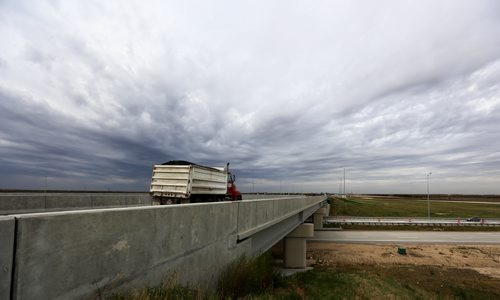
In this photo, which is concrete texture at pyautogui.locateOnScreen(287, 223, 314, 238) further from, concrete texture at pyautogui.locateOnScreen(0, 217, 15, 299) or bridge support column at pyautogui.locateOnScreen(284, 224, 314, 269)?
concrete texture at pyautogui.locateOnScreen(0, 217, 15, 299)

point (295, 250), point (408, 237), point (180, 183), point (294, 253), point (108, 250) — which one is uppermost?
point (180, 183)

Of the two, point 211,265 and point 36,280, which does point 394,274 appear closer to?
point 211,265

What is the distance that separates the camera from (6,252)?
2445 millimetres

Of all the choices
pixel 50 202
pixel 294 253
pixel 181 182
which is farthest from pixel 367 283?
pixel 50 202

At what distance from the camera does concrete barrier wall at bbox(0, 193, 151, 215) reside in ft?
39.7

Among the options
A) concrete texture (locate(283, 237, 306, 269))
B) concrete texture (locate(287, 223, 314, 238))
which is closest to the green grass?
concrete texture (locate(283, 237, 306, 269))

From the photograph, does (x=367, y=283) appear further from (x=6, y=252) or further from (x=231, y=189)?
(x=6, y=252)

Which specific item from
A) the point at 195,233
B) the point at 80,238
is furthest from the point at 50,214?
the point at 195,233

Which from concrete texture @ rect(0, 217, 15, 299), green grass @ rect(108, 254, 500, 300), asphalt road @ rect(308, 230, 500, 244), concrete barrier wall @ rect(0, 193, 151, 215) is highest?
concrete texture @ rect(0, 217, 15, 299)

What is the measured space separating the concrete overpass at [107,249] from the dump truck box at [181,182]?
31.1 ft

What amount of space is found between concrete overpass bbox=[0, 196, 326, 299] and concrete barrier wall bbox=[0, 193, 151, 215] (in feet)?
32.9

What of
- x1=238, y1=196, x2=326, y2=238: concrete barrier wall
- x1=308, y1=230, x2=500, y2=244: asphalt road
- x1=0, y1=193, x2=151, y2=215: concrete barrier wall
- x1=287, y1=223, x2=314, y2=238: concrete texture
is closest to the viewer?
x1=238, y1=196, x2=326, y2=238: concrete barrier wall

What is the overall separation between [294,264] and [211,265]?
21.6m

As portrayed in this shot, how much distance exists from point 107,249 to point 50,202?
12.6 meters
